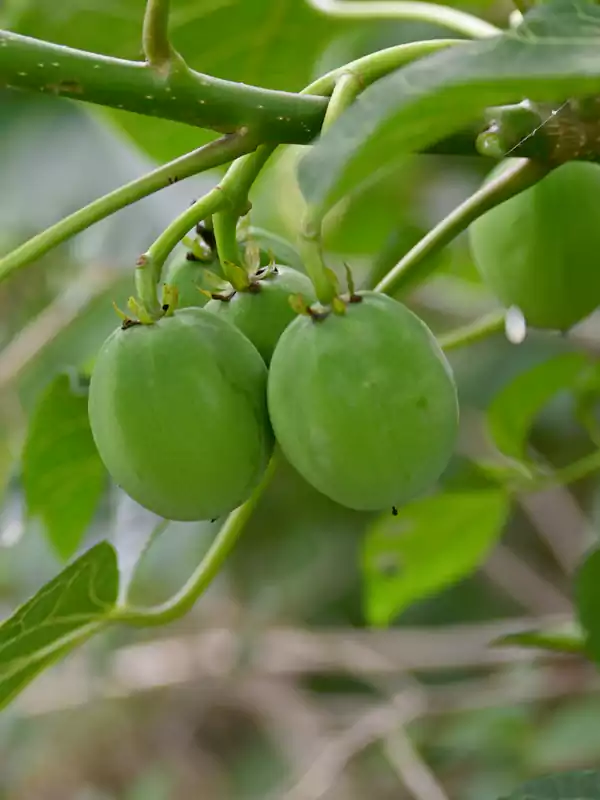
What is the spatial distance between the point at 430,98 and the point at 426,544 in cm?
95

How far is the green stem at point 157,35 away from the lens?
1.69 feet

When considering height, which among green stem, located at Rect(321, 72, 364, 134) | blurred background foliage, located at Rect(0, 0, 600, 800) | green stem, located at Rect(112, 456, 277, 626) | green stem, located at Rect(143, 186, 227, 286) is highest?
green stem, located at Rect(321, 72, 364, 134)

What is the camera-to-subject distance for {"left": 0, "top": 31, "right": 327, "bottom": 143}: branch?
50cm

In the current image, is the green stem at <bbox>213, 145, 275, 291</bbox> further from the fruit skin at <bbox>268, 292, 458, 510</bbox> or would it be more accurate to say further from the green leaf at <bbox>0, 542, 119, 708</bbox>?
the green leaf at <bbox>0, 542, 119, 708</bbox>

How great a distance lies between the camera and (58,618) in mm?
745

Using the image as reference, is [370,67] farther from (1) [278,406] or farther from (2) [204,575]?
(2) [204,575]

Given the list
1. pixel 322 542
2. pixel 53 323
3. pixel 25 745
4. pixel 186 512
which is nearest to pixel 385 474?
pixel 186 512

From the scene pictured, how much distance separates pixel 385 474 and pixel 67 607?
321mm

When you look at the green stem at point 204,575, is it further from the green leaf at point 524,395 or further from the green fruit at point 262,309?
the green leaf at point 524,395

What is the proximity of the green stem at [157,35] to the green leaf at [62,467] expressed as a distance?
41 cm

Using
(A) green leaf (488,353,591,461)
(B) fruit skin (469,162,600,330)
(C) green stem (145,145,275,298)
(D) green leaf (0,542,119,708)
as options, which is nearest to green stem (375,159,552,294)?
(B) fruit skin (469,162,600,330)

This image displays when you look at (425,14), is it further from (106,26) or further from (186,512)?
(186,512)

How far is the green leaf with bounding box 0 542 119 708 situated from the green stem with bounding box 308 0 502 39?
479 mm

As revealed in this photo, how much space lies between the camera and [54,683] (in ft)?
8.59
